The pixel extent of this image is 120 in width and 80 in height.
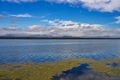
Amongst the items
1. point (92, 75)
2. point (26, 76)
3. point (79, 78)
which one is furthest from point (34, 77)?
point (92, 75)

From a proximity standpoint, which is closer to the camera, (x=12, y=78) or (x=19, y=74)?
(x=12, y=78)

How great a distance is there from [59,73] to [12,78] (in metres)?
5.86

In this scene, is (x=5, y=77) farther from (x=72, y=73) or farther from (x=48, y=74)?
(x=72, y=73)

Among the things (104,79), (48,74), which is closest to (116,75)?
(104,79)

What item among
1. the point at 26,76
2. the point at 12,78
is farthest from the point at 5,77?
the point at 26,76

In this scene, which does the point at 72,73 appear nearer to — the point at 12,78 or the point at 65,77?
the point at 65,77

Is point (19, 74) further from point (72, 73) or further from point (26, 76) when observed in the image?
point (72, 73)

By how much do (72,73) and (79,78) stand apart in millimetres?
2566

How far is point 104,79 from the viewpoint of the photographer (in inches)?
835

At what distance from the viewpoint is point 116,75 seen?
23047 millimetres

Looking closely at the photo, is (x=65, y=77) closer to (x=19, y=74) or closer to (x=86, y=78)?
(x=86, y=78)

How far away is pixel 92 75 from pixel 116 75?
2.81 meters

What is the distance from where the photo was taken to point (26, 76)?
73.2 feet

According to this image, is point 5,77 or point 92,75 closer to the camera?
point 5,77
